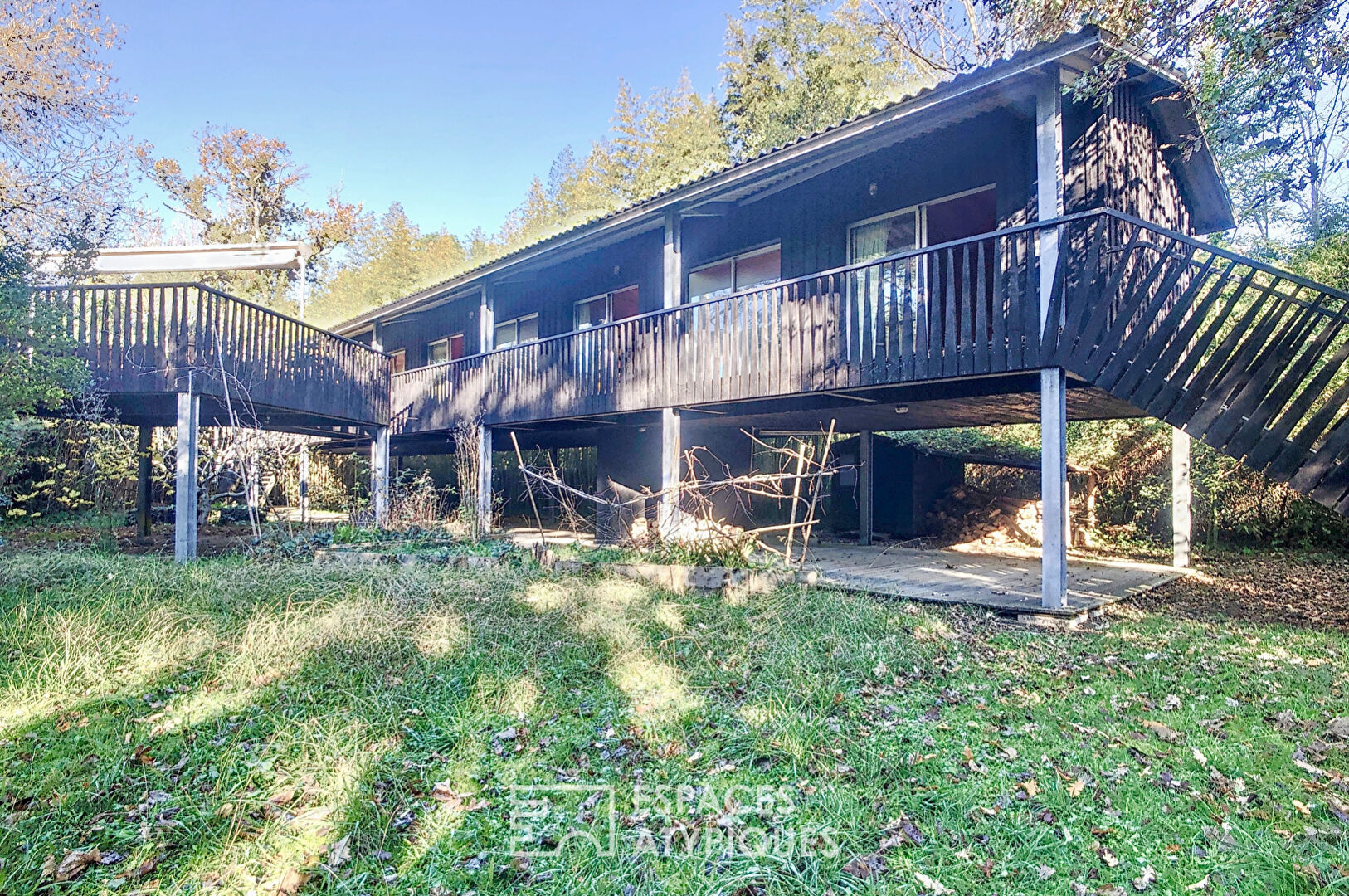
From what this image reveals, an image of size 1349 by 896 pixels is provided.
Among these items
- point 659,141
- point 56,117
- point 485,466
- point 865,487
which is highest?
point 659,141

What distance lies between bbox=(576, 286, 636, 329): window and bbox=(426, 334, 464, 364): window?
4.49 meters

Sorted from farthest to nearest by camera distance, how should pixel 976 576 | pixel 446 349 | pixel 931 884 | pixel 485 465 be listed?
pixel 446 349 → pixel 485 465 → pixel 976 576 → pixel 931 884

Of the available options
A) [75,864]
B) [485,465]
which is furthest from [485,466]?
[75,864]

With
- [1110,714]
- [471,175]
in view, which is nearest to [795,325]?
[1110,714]

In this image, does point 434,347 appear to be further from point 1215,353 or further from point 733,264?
point 1215,353

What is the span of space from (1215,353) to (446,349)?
15220 millimetres

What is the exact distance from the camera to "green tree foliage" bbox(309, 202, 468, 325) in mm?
36062

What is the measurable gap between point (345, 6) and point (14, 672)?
555 inches

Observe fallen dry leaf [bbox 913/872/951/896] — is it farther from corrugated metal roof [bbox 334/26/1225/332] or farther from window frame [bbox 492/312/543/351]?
window frame [bbox 492/312/543/351]

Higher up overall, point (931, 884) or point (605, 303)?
point (605, 303)

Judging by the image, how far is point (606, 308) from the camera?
40.4 ft

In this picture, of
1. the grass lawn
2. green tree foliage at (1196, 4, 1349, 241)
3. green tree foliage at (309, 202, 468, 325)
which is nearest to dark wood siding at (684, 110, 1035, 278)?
green tree foliage at (1196, 4, 1349, 241)

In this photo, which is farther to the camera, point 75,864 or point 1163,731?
point 1163,731

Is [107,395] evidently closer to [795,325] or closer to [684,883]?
[795,325]
